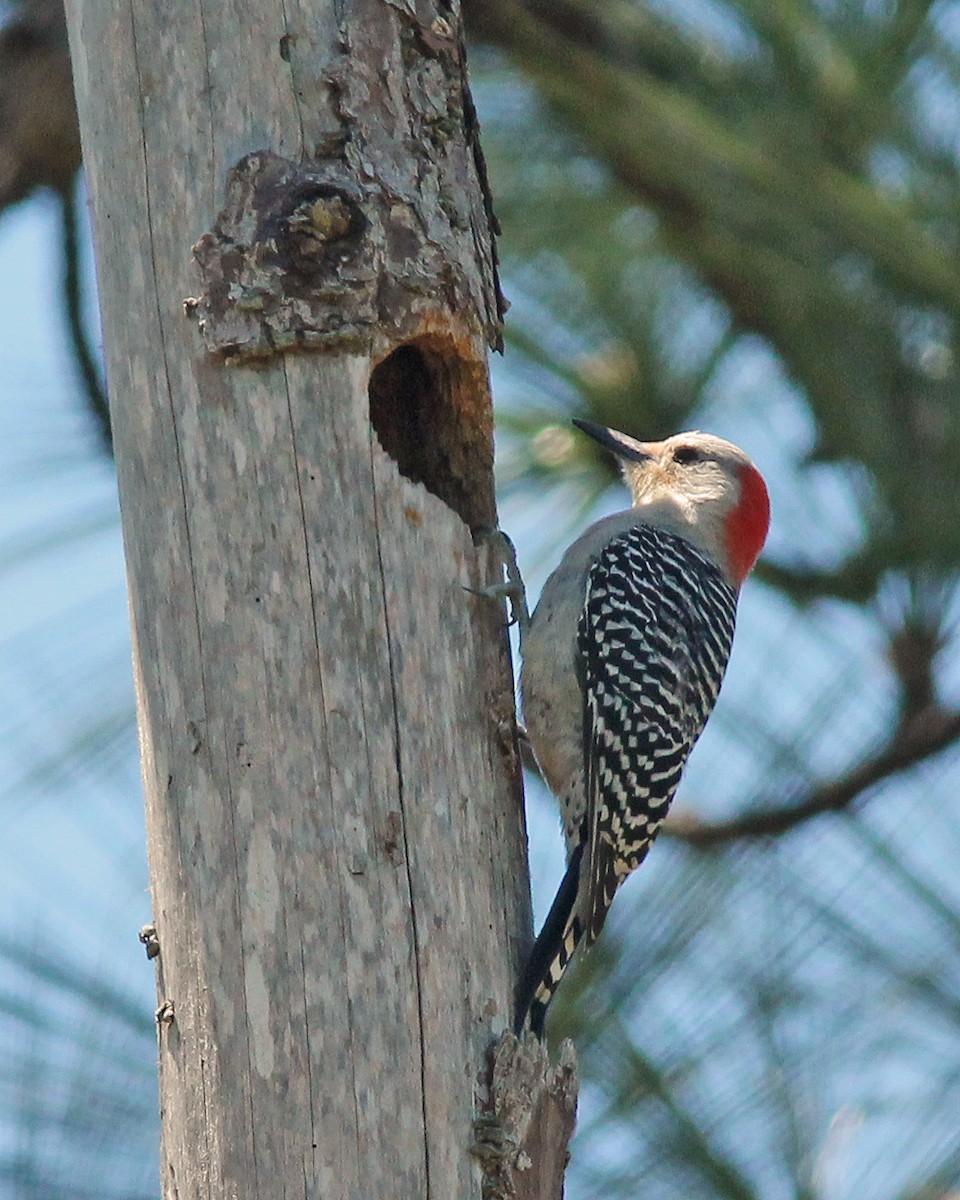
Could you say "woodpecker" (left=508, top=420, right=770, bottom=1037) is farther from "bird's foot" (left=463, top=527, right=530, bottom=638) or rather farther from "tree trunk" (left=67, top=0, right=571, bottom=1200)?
"tree trunk" (left=67, top=0, right=571, bottom=1200)

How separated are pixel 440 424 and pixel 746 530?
1.46 m

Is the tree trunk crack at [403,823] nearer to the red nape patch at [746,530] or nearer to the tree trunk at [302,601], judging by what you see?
the tree trunk at [302,601]

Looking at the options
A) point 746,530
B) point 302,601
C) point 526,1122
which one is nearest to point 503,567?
point 302,601

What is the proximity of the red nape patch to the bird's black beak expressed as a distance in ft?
1.06

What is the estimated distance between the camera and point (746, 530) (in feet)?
15.3

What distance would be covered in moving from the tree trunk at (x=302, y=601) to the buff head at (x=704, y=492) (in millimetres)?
1476

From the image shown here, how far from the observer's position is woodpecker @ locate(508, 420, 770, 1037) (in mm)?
3725

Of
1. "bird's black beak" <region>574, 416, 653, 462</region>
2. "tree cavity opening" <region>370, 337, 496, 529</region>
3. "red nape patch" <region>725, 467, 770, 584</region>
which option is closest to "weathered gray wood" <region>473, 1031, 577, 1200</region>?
"tree cavity opening" <region>370, 337, 496, 529</region>

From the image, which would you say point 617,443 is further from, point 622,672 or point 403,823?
point 403,823

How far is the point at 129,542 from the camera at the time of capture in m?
2.95

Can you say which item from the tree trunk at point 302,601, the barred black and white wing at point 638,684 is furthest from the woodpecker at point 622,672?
the tree trunk at point 302,601

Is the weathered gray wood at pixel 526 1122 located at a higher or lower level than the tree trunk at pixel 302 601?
lower

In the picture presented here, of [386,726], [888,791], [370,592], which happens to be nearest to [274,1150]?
[386,726]

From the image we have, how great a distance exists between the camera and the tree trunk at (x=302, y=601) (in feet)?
8.72
